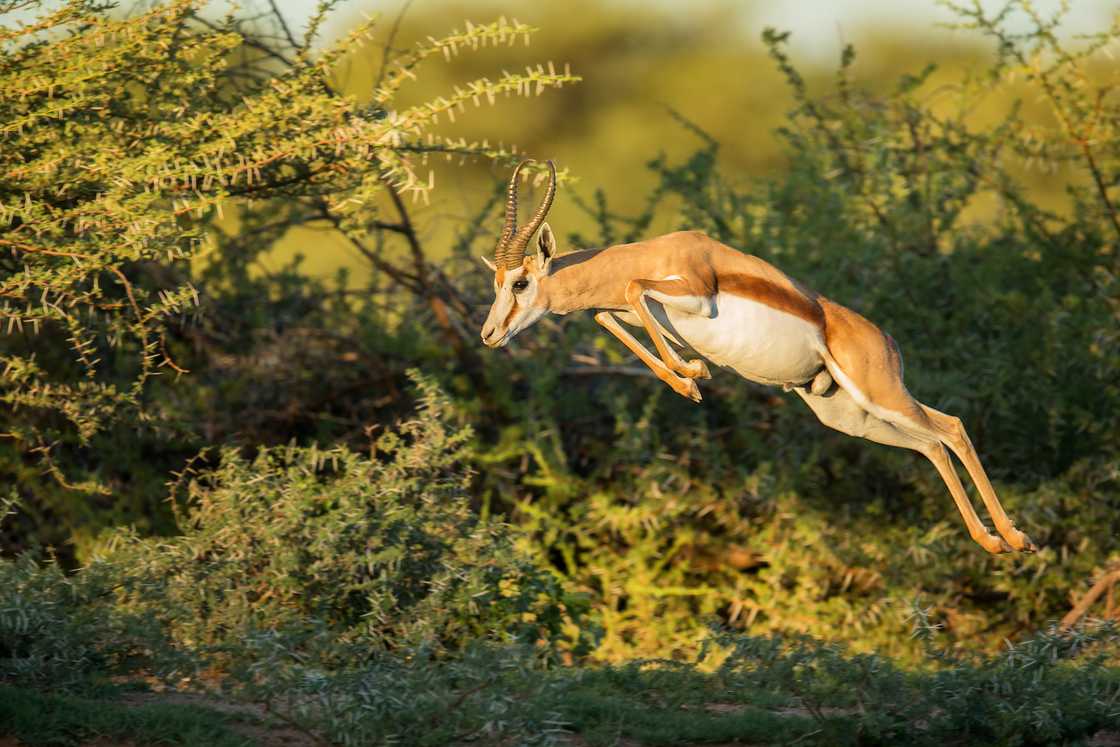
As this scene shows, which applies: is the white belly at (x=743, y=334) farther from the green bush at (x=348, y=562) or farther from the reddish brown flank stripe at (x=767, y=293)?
the green bush at (x=348, y=562)

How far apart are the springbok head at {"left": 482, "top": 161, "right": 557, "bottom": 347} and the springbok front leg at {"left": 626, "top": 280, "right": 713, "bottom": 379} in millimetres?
284

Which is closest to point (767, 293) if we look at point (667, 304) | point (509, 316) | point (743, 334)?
point (743, 334)

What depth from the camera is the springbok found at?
4.54 m

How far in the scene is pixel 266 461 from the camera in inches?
291

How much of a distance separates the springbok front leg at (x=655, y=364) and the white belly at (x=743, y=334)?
0.11m

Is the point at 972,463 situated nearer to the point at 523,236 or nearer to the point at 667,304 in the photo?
the point at 667,304

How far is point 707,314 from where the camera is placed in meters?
4.61

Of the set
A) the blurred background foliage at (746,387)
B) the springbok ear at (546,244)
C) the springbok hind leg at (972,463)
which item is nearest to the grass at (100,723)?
the springbok ear at (546,244)

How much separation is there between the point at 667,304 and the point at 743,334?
0.29m

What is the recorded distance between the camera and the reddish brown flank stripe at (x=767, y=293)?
4.68 meters

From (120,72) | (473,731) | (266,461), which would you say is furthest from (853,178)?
(473,731)

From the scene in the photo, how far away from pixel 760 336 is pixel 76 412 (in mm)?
3814

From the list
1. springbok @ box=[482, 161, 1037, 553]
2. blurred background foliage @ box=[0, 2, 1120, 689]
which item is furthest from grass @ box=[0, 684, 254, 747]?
blurred background foliage @ box=[0, 2, 1120, 689]

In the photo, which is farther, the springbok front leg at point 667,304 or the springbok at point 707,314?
the springbok at point 707,314
